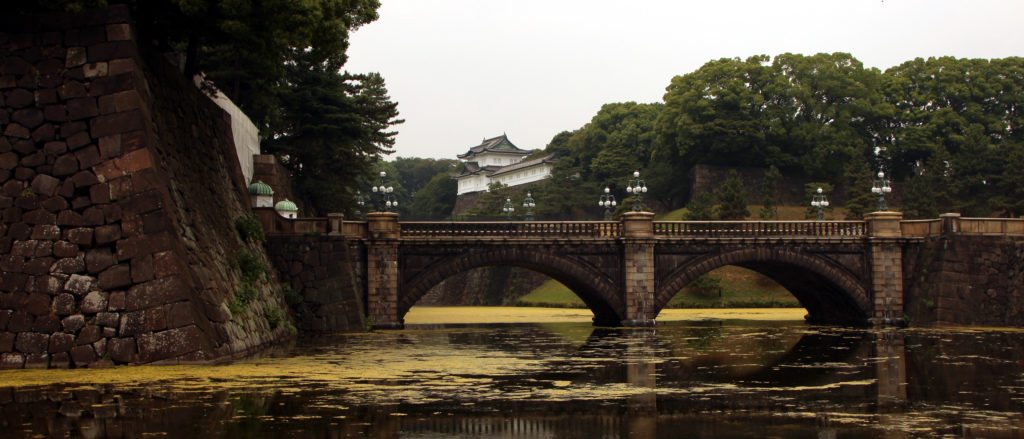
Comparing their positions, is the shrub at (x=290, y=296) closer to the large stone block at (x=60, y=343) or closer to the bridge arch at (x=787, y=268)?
the bridge arch at (x=787, y=268)


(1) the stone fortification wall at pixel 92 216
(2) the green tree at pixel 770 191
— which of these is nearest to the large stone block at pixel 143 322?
(1) the stone fortification wall at pixel 92 216

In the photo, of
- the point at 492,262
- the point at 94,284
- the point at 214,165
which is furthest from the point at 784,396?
the point at 492,262

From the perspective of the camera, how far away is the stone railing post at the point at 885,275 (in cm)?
5131

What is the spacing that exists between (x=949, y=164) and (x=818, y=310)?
35.2m

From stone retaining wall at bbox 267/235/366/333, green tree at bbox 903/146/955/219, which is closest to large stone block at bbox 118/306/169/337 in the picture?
stone retaining wall at bbox 267/235/366/333

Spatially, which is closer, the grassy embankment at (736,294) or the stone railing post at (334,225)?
the stone railing post at (334,225)

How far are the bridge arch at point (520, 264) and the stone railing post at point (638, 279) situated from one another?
0.50 meters

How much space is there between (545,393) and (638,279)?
1118 inches

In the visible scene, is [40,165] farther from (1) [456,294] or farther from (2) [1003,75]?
(2) [1003,75]

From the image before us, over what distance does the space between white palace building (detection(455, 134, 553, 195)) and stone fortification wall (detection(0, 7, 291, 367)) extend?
89.8 m

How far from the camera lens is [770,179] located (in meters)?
88.8

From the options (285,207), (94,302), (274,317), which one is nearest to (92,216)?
(94,302)

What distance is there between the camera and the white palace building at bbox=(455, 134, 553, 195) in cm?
12156

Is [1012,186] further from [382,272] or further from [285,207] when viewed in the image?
[285,207]
